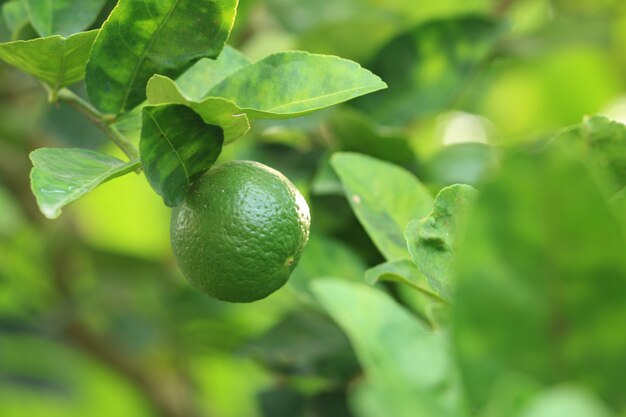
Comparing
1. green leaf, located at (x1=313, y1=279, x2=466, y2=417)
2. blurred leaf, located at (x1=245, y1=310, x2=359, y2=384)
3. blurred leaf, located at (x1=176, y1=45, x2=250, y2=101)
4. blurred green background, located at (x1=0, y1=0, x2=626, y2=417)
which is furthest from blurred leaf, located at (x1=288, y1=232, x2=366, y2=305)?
green leaf, located at (x1=313, y1=279, x2=466, y2=417)

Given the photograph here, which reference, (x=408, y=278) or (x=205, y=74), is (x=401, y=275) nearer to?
(x=408, y=278)

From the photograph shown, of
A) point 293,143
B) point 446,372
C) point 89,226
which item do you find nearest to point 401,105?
point 293,143

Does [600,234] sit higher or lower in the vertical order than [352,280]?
lower

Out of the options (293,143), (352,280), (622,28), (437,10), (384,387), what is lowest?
(384,387)

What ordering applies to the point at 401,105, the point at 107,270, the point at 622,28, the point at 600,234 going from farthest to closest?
the point at 622,28 < the point at 107,270 < the point at 401,105 < the point at 600,234

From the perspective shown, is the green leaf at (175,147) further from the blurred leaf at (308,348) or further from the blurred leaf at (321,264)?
the blurred leaf at (308,348)

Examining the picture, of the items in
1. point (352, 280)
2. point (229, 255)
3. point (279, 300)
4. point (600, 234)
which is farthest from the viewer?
point (279, 300)

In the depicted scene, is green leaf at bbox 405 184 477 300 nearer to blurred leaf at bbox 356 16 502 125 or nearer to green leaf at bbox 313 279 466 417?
green leaf at bbox 313 279 466 417

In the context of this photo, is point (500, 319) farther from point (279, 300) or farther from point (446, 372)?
point (279, 300)
